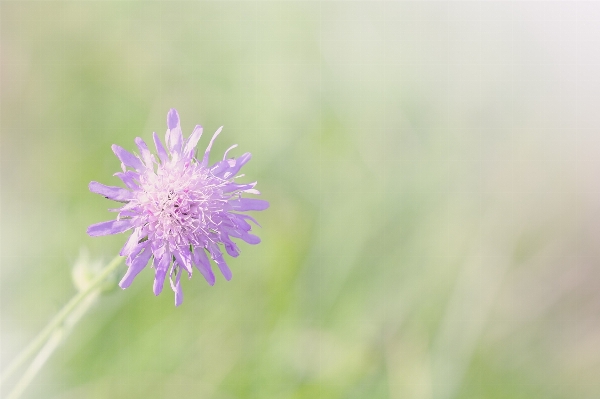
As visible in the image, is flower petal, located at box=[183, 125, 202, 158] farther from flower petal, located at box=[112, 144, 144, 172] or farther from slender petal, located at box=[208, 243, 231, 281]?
slender petal, located at box=[208, 243, 231, 281]

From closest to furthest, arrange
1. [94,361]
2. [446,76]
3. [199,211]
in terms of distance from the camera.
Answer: [199,211]
[94,361]
[446,76]

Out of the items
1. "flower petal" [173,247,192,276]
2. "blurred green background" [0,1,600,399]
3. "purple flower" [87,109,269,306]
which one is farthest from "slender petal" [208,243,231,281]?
"blurred green background" [0,1,600,399]

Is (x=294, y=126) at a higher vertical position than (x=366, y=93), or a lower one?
lower

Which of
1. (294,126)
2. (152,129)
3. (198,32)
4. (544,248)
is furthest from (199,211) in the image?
(544,248)

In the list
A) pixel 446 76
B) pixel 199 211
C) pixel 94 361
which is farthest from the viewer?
pixel 446 76

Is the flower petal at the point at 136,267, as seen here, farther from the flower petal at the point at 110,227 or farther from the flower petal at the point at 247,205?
the flower petal at the point at 247,205

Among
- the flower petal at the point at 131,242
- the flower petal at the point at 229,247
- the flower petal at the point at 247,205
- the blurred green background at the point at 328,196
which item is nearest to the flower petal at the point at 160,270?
the flower petal at the point at 131,242

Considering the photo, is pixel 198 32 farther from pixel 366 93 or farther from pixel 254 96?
pixel 366 93

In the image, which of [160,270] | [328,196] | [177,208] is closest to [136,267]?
[160,270]
